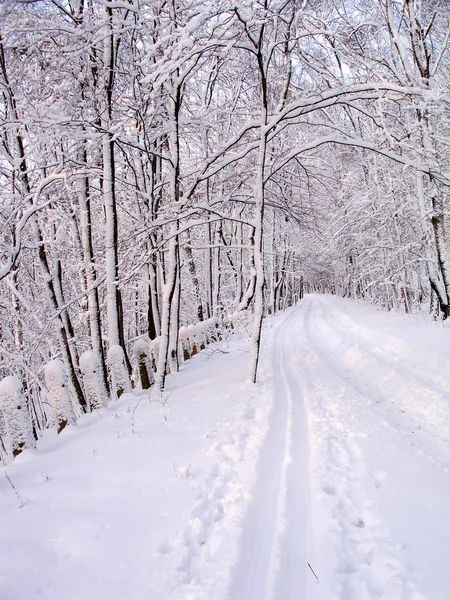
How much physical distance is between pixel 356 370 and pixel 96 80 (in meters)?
9.65

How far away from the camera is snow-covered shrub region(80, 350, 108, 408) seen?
6613mm

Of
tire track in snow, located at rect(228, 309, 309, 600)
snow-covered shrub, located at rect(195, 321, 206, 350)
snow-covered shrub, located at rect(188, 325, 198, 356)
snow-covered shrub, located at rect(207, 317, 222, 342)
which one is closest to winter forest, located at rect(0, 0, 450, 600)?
tire track in snow, located at rect(228, 309, 309, 600)

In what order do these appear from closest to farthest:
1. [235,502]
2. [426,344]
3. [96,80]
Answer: [235,502] → [96,80] → [426,344]

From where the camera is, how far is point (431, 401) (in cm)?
627

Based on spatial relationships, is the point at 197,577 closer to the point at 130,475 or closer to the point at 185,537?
the point at 185,537

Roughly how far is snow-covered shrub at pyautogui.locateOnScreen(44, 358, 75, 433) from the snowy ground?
0.30 meters

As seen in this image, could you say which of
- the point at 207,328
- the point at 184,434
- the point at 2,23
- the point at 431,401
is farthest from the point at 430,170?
the point at 207,328

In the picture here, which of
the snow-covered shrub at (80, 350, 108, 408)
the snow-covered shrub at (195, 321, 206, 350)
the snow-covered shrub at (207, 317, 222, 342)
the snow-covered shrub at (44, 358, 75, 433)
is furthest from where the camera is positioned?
the snow-covered shrub at (207, 317, 222, 342)

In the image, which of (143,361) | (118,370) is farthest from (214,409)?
(143,361)

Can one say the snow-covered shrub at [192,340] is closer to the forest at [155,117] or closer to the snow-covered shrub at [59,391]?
the forest at [155,117]

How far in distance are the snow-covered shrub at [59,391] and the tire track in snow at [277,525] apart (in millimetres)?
3449

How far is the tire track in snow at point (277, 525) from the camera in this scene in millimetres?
2600

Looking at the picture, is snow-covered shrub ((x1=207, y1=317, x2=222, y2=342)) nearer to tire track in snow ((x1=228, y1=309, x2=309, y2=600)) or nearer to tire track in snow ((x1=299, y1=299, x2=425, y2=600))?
tire track in snow ((x1=299, y1=299, x2=425, y2=600))

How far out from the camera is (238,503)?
3.52m
